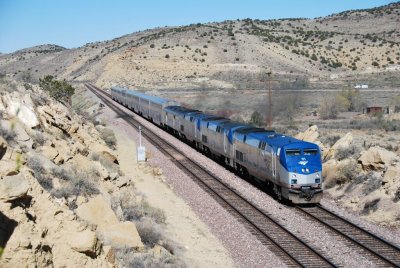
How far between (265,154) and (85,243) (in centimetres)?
1451

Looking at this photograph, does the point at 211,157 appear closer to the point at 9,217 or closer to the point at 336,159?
the point at 336,159

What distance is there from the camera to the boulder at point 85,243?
1130 centimetres

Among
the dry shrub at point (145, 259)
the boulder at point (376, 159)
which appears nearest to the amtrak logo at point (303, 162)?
the boulder at point (376, 159)

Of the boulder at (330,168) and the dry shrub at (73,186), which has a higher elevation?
the dry shrub at (73,186)

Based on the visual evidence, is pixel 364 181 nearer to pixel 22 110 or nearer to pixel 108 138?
pixel 22 110

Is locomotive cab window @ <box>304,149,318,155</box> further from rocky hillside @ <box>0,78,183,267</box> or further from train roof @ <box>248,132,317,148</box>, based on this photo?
rocky hillside @ <box>0,78,183,267</box>

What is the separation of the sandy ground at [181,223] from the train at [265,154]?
4154 mm

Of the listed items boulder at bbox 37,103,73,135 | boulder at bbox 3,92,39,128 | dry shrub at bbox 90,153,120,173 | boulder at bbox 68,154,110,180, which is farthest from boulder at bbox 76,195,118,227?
dry shrub at bbox 90,153,120,173

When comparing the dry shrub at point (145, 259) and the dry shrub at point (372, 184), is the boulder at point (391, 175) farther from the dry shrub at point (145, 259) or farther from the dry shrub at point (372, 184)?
the dry shrub at point (145, 259)

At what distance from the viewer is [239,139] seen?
28891mm

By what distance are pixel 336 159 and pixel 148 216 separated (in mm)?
14342

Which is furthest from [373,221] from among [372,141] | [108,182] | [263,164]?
[372,141]

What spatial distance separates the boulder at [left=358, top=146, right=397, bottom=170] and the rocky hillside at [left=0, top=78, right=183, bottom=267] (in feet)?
40.4

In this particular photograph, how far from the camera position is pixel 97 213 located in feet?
49.8
